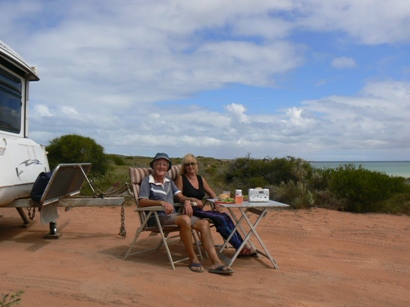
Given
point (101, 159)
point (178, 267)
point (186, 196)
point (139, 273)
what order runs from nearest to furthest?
point (139, 273)
point (178, 267)
point (186, 196)
point (101, 159)

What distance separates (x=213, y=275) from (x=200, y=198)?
1.36m

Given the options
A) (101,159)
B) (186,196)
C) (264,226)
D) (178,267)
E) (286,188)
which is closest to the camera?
(178,267)

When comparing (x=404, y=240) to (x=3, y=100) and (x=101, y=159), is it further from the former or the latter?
(x=101, y=159)

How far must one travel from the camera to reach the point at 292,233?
7.74 m

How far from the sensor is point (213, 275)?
16.9 feet

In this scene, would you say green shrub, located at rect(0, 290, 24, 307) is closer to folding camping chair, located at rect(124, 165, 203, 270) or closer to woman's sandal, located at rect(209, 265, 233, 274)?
folding camping chair, located at rect(124, 165, 203, 270)

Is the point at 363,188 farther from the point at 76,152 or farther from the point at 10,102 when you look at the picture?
the point at 76,152

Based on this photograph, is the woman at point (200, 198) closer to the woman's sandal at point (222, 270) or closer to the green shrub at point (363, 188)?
the woman's sandal at point (222, 270)

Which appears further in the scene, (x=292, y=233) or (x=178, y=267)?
(x=292, y=233)

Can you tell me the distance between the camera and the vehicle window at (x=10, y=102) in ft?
21.6

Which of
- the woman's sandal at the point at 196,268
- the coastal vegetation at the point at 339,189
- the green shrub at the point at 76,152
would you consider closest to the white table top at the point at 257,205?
the woman's sandal at the point at 196,268

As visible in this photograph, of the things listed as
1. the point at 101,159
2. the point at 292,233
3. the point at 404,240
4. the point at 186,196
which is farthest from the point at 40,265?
the point at 101,159

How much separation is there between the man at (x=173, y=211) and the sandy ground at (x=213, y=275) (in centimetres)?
20

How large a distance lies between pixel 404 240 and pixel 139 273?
436 cm
